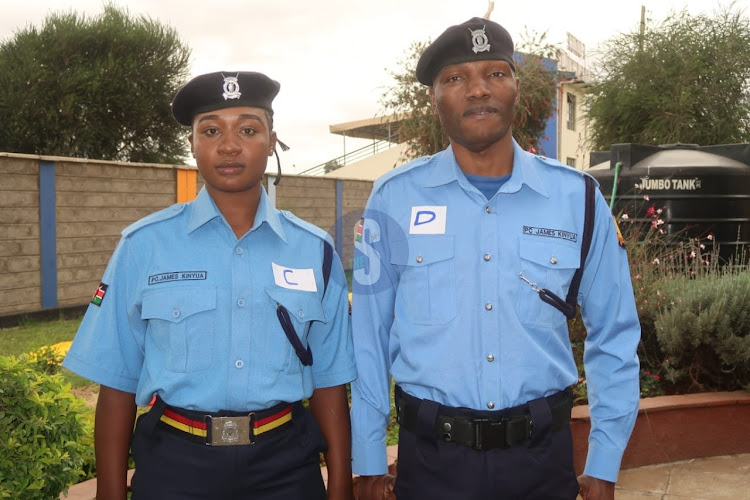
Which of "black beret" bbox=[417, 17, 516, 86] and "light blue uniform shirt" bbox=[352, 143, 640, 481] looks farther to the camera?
"black beret" bbox=[417, 17, 516, 86]

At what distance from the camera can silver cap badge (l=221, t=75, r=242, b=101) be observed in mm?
Result: 2396

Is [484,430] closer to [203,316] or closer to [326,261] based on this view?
[326,261]

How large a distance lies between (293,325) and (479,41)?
109 centimetres

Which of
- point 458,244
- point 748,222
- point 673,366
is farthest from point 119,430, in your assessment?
point 748,222

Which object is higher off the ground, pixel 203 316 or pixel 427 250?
pixel 427 250

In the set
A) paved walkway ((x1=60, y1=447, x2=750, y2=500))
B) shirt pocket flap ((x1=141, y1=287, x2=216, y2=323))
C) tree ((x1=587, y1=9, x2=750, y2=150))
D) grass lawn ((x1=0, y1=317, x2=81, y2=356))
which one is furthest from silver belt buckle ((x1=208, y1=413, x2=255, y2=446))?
tree ((x1=587, y1=9, x2=750, y2=150))

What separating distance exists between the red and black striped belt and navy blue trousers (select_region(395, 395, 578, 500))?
463 millimetres

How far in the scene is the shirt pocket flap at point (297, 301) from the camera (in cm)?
234

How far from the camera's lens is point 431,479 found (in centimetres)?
220

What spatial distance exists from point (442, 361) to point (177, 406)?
818 millimetres

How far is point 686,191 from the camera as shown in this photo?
7.38 metres

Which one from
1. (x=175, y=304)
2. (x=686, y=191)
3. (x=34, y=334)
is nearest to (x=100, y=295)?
(x=175, y=304)

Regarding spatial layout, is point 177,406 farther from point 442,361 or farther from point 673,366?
point 673,366

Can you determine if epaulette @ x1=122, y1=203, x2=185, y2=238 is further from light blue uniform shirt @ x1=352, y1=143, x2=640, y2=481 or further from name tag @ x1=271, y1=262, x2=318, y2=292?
light blue uniform shirt @ x1=352, y1=143, x2=640, y2=481
